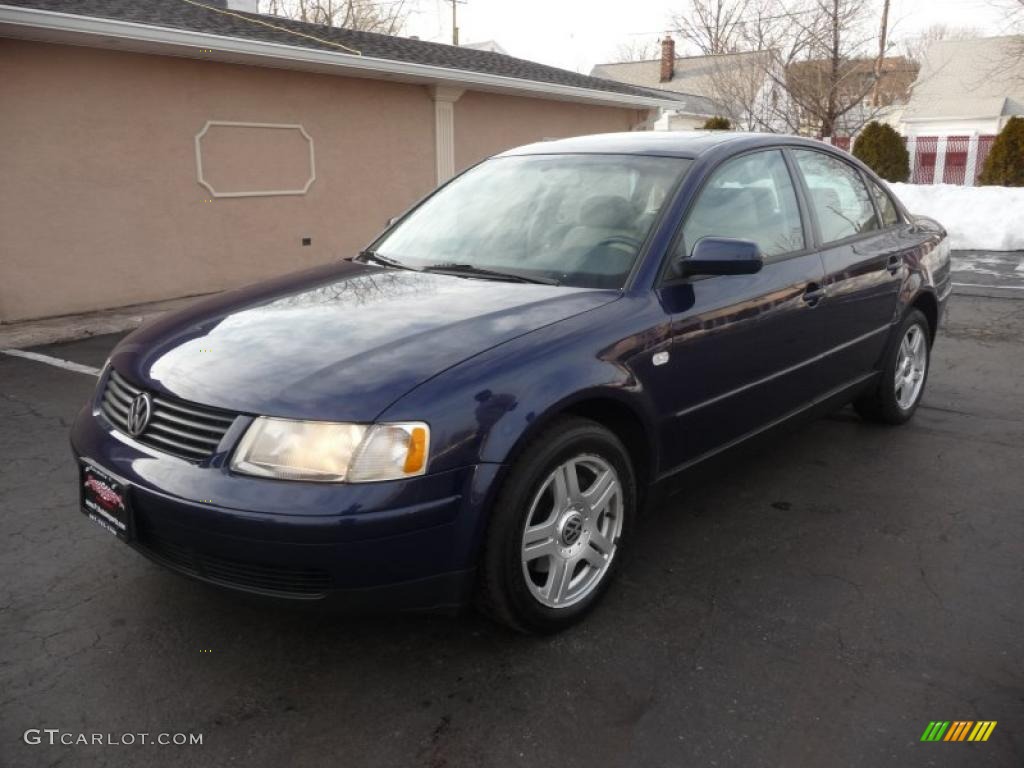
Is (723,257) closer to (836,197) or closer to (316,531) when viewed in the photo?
(836,197)

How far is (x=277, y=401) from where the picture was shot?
2484 millimetres

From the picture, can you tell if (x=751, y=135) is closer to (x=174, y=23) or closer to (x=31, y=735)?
(x=31, y=735)

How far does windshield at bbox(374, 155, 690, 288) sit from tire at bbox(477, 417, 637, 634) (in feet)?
2.25

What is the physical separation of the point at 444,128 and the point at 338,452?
11.0 m

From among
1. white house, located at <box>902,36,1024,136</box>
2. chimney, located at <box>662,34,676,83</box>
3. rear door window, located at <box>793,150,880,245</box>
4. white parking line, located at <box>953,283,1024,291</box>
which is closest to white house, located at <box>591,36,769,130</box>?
chimney, located at <box>662,34,676,83</box>

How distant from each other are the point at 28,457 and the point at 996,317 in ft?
27.0

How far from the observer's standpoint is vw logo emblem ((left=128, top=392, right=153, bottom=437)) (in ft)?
8.87

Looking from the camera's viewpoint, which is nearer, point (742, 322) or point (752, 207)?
point (742, 322)

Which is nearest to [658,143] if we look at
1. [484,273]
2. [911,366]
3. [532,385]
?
[484,273]

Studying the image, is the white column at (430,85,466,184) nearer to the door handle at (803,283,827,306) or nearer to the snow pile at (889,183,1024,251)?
the snow pile at (889,183,1024,251)

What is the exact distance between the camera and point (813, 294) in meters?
3.93

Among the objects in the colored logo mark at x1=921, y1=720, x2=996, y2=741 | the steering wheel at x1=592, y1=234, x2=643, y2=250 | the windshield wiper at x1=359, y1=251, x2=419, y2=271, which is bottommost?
the colored logo mark at x1=921, y1=720, x2=996, y2=741

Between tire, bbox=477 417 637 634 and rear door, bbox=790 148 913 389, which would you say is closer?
tire, bbox=477 417 637 634

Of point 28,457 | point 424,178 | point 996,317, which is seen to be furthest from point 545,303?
point 424,178
